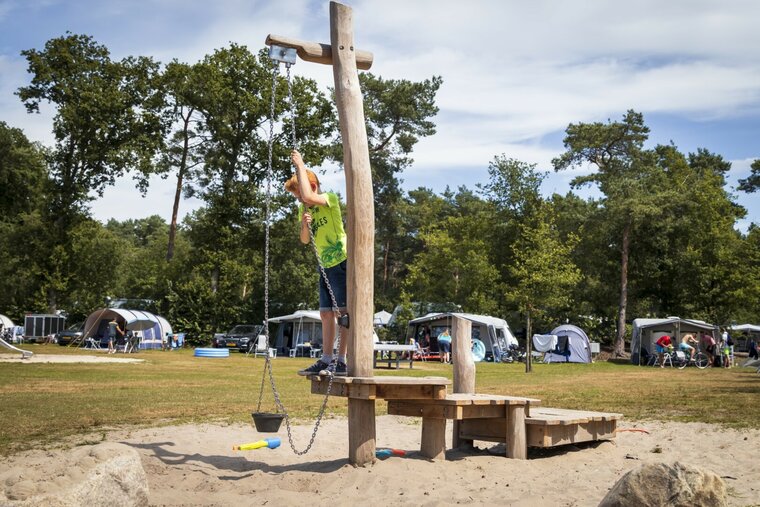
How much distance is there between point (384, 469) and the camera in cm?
711

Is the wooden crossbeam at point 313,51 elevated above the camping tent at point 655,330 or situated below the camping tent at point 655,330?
above

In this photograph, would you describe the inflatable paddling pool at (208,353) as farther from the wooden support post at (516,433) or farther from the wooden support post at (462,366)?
the wooden support post at (516,433)

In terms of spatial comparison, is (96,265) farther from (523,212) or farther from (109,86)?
(523,212)

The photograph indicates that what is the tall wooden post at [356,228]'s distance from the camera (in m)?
7.35

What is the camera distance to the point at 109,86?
48281 mm

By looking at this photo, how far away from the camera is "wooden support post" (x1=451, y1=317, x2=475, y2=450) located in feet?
29.4

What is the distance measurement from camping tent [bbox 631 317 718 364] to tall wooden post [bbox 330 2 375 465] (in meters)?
32.8

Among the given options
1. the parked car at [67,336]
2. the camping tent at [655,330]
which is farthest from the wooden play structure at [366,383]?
the parked car at [67,336]

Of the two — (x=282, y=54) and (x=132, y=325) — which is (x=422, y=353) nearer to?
(x=132, y=325)

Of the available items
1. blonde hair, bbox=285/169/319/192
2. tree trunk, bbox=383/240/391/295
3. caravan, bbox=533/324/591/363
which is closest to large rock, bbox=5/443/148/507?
blonde hair, bbox=285/169/319/192

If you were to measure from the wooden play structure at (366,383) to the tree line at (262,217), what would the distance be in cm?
3676

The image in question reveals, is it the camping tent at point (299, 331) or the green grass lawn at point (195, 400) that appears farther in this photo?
the camping tent at point (299, 331)

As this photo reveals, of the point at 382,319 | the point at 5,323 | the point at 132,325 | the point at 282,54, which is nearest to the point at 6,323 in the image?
the point at 5,323

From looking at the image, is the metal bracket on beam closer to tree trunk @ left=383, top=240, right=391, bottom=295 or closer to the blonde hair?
the blonde hair
